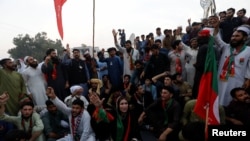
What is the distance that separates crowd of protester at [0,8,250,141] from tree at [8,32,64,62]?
40.7m

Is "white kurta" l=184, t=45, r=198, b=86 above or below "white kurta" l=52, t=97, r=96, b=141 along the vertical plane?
above

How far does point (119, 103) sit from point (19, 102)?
2363 mm

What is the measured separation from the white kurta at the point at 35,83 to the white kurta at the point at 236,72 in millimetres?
3914

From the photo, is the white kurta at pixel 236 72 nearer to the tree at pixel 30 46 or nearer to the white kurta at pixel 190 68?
the white kurta at pixel 190 68

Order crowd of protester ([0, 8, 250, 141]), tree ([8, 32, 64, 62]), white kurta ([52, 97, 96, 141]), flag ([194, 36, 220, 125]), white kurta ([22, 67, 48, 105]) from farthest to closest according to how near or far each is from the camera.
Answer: tree ([8, 32, 64, 62]), white kurta ([22, 67, 48, 105]), white kurta ([52, 97, 96, 141]), crowd of protester ([0, 8, 250, 141]), flag ([194, 36, 220, 125])

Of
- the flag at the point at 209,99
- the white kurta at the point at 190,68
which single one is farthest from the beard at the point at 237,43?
the white kurta at the point at 190,68

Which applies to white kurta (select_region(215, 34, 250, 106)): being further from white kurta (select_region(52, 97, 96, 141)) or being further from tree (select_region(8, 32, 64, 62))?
tree (select_region(8, 32, 64, 62))

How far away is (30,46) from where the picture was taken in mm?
48969

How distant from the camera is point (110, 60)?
8164 millimetres

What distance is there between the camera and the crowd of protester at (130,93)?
15.4 ft

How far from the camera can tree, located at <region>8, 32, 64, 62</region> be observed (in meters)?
47.5

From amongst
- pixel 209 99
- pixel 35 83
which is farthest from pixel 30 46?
pixel 209 99

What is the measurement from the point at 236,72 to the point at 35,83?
4.27 meters

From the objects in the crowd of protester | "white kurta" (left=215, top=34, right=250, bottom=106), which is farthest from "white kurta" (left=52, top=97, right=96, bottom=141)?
"white kurta" (left=215, top=34, right=250, bottom=106)
